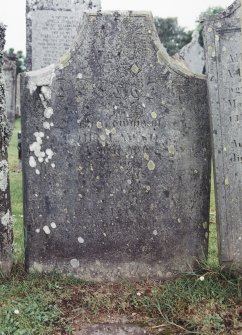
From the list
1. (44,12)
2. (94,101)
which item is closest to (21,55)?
(44,12)

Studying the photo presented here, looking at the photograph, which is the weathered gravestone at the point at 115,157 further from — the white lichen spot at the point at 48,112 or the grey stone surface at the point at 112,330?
the grey stone surface at the point at 112,330

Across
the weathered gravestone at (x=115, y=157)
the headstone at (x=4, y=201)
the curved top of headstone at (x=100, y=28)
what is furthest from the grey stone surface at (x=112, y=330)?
the curved top of headstone at (x=100, y=28)

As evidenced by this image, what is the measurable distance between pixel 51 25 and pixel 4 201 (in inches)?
200

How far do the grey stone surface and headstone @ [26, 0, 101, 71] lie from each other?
5.89 m

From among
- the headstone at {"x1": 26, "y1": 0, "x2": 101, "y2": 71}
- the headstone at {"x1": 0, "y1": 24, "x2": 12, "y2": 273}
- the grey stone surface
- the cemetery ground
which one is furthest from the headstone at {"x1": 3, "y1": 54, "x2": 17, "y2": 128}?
the grey stone surface

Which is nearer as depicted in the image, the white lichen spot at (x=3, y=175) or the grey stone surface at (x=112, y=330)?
the grey stone surface at (x=112, y=330)

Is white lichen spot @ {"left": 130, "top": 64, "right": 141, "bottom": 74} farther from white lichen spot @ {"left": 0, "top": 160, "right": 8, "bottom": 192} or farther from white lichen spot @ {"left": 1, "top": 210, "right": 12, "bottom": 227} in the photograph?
white lichen spot @ {"left": 1, "top": 210, "right": 12, "bottom": 227}

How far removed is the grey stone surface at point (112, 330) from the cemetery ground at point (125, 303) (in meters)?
0.06

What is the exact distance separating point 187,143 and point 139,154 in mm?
418

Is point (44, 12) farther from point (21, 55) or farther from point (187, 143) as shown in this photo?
point (21, 55)

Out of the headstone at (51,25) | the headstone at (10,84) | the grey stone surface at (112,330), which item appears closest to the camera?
the grey stone surface at (112,330)

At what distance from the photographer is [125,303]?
3971mm

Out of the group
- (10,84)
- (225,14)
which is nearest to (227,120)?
(225,14)

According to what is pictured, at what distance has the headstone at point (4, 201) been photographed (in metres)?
4.36
